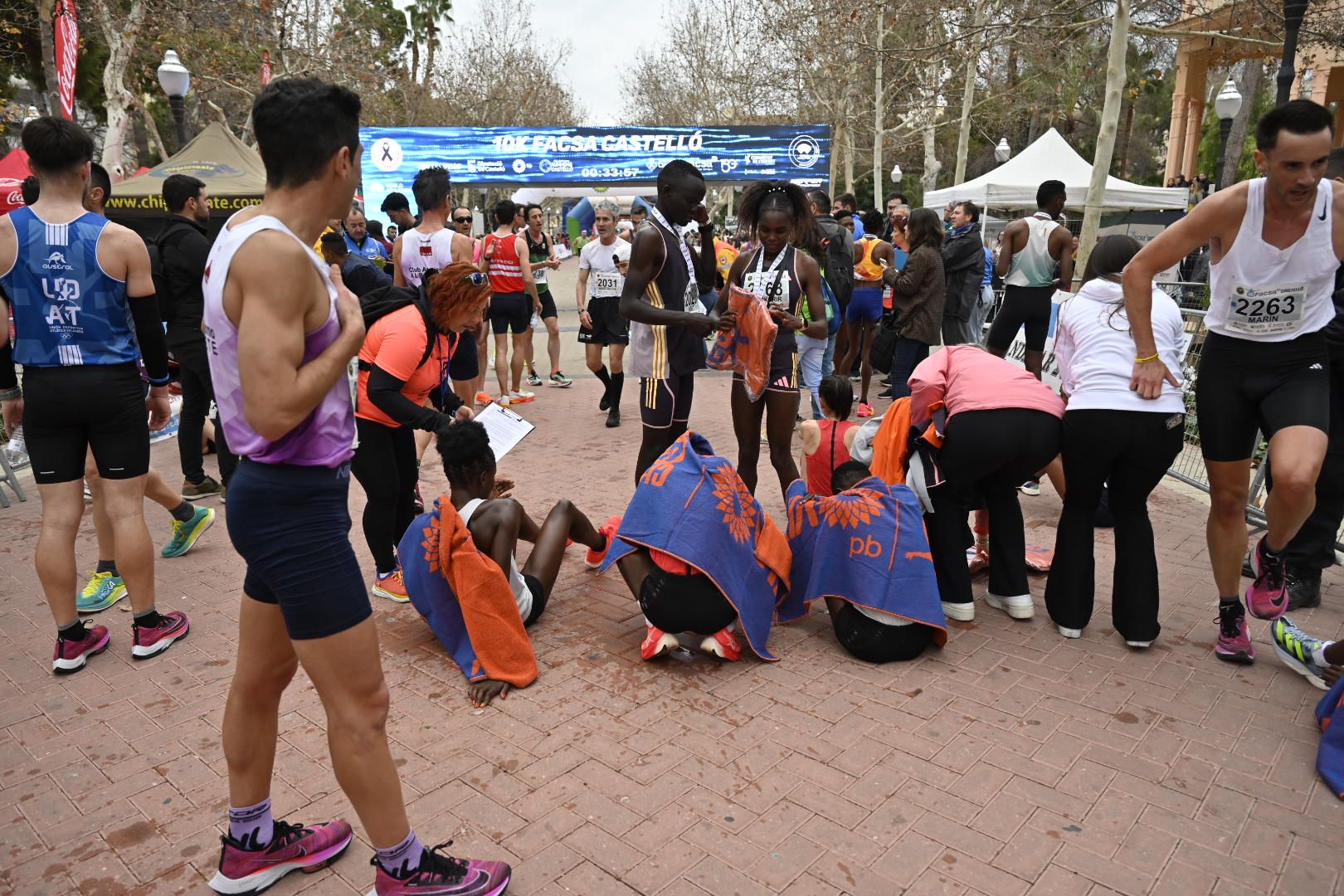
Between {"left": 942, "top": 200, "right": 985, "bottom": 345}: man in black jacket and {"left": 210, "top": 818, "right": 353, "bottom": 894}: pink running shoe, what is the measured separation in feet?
23.7

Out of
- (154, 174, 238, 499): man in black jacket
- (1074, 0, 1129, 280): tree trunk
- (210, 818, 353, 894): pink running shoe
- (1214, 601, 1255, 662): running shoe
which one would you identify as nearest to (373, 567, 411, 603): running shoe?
(154, 174, 238, 499): man in black jacket

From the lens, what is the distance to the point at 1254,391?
342cm

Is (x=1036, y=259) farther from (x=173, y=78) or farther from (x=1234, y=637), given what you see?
(x=173, y=78)

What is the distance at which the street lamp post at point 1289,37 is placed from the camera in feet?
31.1

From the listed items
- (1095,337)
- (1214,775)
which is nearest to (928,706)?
(1214,775)

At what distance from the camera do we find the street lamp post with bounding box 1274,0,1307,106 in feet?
31.1

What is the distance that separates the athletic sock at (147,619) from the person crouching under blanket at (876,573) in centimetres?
291

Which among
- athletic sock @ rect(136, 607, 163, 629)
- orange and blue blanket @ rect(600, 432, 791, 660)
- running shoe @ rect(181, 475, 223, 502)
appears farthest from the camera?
running shoe @ rect(181, 475, 223, 502)

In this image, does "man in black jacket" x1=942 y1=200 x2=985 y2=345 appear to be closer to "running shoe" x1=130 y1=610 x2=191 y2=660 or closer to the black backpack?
the black backpack

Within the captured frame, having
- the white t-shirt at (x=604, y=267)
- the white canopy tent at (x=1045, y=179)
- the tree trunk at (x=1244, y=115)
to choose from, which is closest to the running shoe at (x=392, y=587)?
the white t-shirt at (x=604, y=267)

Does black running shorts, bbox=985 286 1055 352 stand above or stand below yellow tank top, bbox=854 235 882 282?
below

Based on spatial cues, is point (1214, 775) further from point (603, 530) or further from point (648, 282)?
point (648, 282)

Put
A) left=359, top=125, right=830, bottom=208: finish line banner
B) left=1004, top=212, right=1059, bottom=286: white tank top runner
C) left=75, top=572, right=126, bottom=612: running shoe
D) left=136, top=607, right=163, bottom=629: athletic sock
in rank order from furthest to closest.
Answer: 1. left=359, top=125, right=830, bottom=208: finish line banner
2. left=1004, top=212, right=1059, bottom=286: white tank top runner
3. left=75, top=572, right=126, bottom=612: running shoe
4. left=136, top=607, right=163, bottom=629: athletic sock

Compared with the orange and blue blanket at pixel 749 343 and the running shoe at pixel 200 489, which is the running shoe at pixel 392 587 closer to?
the orange and blue blanket at pixel 749 343
